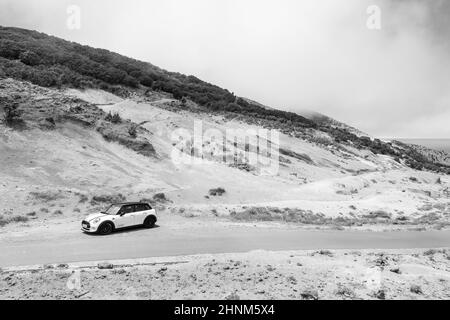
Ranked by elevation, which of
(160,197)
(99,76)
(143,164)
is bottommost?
(160,197)

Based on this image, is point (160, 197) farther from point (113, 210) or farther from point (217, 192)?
point (113, 210)

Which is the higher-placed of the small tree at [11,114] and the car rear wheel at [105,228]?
the small tree at [11,114]

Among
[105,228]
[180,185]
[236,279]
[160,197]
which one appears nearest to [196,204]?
[160,197]

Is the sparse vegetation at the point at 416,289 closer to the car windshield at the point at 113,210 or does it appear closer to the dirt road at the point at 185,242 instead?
the dirt road at the point at 185,242

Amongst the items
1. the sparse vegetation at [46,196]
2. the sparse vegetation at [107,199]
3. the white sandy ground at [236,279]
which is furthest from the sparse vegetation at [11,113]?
the white sandy ground at [236,279]

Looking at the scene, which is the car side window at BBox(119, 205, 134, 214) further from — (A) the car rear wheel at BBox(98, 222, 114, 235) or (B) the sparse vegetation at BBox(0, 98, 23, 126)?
(B) the sparse vegetation at BBox(0, 98, 23, 126)

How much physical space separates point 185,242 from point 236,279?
6211 mm

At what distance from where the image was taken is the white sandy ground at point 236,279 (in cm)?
1187

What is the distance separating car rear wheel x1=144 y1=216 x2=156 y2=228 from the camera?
21922 mm

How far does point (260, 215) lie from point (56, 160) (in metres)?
16.4

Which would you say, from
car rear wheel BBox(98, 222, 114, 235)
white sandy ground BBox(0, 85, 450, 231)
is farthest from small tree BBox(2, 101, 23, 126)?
car rear wheel BBox(98, 222, 114, 235)

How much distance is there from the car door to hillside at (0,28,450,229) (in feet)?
14.8

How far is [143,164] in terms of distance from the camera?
36.9 meters
